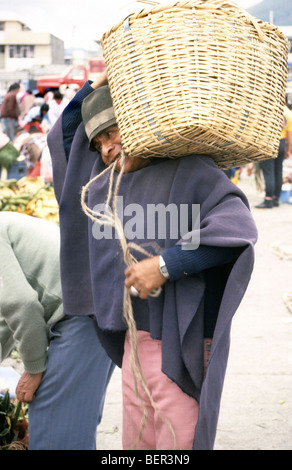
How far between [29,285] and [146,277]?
0.69 m

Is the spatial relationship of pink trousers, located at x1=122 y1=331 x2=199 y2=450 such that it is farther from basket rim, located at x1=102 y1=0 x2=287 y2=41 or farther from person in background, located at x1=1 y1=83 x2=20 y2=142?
person in background, located at x1=1 y1=83 x2=20 y2=142

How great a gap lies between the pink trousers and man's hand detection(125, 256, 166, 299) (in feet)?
0.94

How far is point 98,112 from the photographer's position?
6.77ft

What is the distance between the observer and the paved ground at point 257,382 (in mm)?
3348

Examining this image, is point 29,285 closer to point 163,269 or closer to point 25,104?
point 163,269

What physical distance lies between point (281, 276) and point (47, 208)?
2.91 metres

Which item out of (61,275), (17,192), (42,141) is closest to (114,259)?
(61,275)

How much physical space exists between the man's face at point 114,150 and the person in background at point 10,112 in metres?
13.9

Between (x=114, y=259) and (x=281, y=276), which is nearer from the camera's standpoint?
(x=114, y=259)

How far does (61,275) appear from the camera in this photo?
230 cm

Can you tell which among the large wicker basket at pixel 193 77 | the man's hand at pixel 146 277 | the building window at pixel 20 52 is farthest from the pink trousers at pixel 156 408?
the building window at pixel 20 52

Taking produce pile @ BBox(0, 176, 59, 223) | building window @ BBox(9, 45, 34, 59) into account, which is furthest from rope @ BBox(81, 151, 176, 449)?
building window @ BBox(9, 45, 34, 59)

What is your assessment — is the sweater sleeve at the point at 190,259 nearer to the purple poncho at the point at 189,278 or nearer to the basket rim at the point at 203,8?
the purple poncho at the point at 189,278
